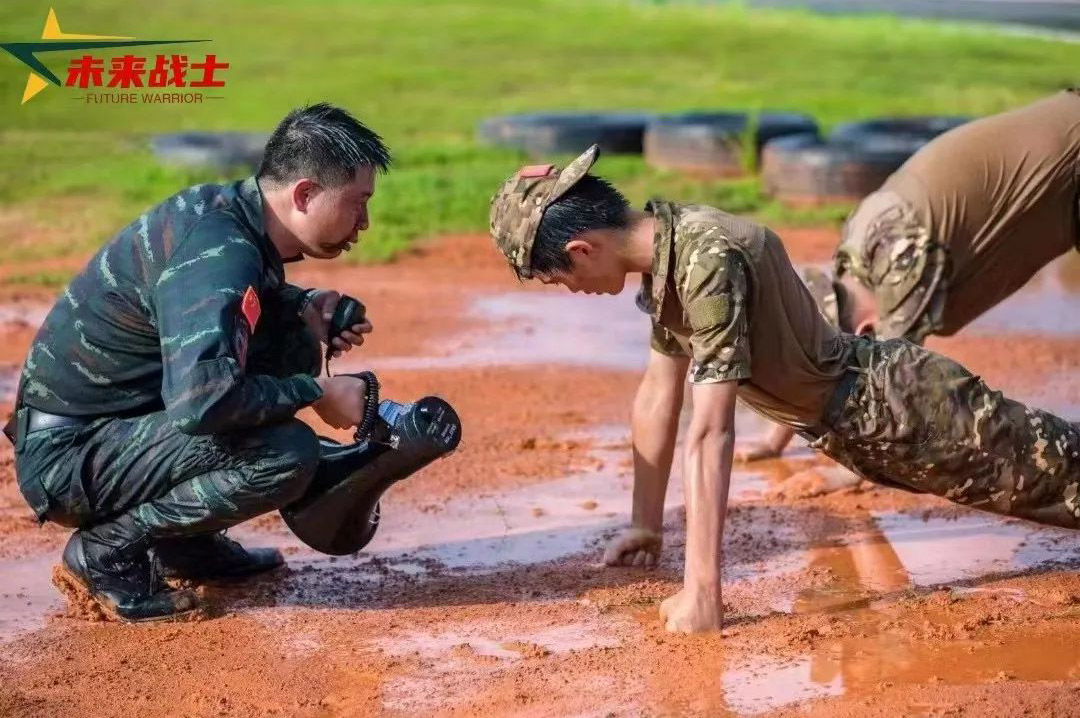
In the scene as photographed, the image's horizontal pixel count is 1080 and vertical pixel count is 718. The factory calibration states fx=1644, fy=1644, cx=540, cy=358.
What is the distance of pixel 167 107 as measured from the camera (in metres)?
16.6

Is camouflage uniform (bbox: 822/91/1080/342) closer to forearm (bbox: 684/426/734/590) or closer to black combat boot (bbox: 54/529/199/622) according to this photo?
forearm (bbox: 684/426/734/590)

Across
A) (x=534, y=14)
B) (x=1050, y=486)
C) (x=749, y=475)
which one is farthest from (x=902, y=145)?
(x=534, y=14)

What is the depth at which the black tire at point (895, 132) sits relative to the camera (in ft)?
39.5

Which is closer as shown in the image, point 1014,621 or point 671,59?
point 1014,621

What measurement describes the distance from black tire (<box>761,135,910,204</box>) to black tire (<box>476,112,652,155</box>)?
5.79ft

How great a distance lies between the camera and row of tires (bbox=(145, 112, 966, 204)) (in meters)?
11.7

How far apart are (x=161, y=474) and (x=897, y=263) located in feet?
8.84

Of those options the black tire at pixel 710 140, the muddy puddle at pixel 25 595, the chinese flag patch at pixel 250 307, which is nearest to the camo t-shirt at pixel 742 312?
the chinese flag patch at pixel 250 307

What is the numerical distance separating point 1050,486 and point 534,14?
19.0 m

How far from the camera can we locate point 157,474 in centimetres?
458

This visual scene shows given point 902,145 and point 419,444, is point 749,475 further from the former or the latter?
point 902,145

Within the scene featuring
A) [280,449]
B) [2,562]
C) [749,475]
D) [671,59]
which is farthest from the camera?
[671,59]

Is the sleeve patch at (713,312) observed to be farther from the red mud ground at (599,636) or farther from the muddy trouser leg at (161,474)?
the muddy trouser leg at (161,474)

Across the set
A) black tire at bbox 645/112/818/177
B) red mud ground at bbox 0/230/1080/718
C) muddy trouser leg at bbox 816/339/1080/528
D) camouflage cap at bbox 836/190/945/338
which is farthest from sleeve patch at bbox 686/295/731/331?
black tire at bbox 645/112/818/177
